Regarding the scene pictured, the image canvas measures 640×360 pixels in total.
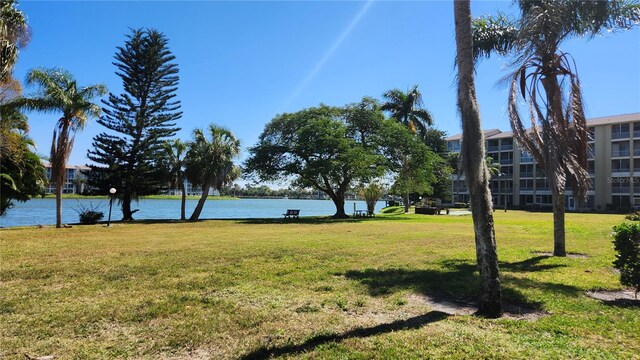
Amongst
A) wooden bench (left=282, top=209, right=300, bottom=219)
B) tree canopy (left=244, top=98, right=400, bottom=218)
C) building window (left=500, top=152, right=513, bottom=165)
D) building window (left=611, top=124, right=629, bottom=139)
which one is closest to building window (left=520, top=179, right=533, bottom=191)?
building window (left=500, top=152, right=513, bottom=165)

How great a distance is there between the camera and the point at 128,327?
4254 millimetres

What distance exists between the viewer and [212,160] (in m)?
26.4

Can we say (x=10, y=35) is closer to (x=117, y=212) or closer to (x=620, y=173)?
(x=117, y=212)

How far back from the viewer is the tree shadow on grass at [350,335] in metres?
3.58

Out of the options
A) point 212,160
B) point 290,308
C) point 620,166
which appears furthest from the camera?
point 620,166

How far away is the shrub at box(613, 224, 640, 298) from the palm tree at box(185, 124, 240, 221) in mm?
23760

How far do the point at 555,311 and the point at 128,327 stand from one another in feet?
17.5

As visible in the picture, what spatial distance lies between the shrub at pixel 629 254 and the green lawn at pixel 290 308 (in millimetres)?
661

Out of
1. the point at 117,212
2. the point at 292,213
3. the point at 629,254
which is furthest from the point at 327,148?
the point at 117,212

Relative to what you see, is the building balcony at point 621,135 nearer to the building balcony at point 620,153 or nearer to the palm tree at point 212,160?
the building balcony at point 620,153

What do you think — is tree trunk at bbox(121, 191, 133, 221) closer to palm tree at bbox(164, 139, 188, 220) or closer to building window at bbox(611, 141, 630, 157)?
palm tree at bbox(164, 139, 188, 220)

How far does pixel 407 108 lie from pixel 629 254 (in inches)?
1257

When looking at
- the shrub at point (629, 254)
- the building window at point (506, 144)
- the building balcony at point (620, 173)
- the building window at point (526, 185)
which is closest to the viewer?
the shrub at point (629, 254)

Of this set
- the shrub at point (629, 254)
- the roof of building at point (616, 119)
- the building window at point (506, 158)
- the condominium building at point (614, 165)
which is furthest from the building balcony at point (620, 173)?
the shrub at point (629, 254)
